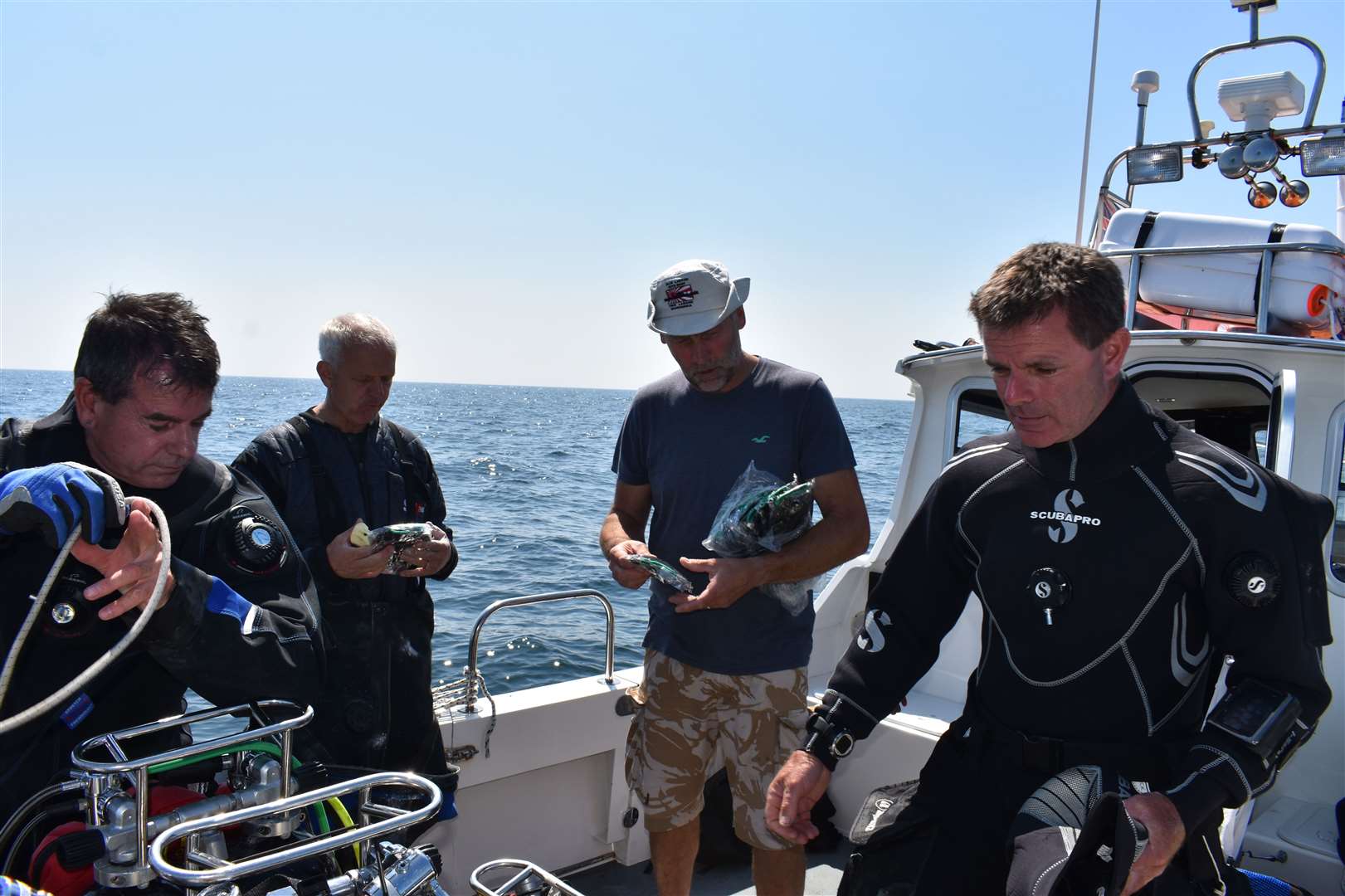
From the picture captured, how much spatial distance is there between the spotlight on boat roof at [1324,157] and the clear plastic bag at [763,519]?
3.02 metres

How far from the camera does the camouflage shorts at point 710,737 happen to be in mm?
3150

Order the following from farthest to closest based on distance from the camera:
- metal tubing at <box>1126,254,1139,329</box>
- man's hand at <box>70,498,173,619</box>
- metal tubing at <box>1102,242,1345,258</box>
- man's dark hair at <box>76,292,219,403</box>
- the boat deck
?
metal tubing at <box>1126,254,1139,329</box>
the boat deck
metal tubing at <box>1102,242,1345,258</box>
man's dark hair at <box>76,292,219,403</box>
man's hand at <box>70,498,173,619</box>

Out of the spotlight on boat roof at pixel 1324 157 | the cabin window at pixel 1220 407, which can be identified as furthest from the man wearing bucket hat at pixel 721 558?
the spotlight on boat roof at pixel 1324 157

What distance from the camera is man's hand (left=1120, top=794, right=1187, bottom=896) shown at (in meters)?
1.75

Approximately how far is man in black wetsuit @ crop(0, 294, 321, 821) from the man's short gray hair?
3.10 feet

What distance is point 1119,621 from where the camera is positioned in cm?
207

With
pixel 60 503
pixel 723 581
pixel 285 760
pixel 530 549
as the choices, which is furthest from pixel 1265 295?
pixel 530 549

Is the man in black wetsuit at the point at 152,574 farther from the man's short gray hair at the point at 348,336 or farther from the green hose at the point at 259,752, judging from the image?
the man's short gray hair at the point at 348,336

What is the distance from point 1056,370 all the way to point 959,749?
919mm

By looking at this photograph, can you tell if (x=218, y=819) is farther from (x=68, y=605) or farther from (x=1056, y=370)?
(x=1056, y=370)

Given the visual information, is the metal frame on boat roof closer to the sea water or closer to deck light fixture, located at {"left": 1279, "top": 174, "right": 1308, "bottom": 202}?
deck light fixture, located at {"left": 1279, "top": 174, "right": 1308, "bottom": 202}

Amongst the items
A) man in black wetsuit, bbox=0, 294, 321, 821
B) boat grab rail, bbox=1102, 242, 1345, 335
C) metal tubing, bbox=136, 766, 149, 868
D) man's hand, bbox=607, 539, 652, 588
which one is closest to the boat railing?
man's hand, bbox=607, 539, 652, 588

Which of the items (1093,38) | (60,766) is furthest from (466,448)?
(60,766)

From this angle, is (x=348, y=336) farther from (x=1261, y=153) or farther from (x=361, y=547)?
(x=1261, y=153)
